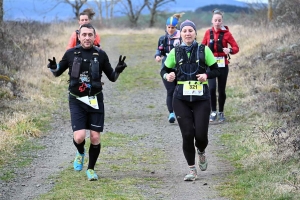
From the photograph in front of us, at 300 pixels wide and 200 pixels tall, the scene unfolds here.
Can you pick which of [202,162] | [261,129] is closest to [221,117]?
[261,129]

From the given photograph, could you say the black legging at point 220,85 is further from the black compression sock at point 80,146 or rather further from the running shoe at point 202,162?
the black compression sock at point 80,146

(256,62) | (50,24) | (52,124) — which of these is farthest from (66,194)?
(50,24)

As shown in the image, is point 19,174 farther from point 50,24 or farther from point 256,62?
point 50,24

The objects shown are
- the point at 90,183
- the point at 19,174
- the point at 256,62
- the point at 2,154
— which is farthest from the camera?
the point at 256,62

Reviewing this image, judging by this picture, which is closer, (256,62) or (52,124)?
(52,124)

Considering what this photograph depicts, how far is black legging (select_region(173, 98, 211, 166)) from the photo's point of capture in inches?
295

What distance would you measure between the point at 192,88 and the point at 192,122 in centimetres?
42

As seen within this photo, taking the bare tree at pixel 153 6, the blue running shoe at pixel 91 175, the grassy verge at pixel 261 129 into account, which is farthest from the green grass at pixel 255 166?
the bare tree at pixel 153 6

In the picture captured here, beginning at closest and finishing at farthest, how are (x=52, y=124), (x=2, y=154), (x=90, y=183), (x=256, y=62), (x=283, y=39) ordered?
1. (x=90, y=183)
2. (x=2, y=154)
3. (x=52, y=124)
4. (x=256, y=62)
5. (x=283, y=39)

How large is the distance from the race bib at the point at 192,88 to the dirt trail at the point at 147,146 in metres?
1.06

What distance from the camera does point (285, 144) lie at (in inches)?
332

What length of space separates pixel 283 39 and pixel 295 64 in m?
4.46

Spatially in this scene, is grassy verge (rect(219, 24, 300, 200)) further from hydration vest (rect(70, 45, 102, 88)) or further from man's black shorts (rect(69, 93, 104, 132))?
hydration vest (rect(70, 45, 102, 88))

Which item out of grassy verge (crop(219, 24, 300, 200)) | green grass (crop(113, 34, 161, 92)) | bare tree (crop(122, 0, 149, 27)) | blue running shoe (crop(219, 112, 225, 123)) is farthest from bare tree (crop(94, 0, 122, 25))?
blue running shoe (crop(219, 112, 225, 123))
